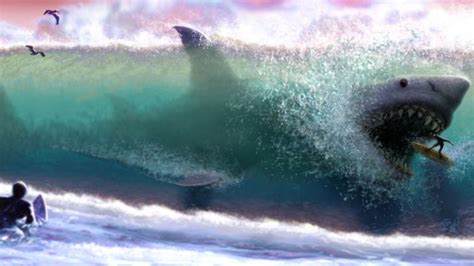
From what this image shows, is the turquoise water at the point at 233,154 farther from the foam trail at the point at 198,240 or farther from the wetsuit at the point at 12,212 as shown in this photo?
the wetsuit at the point at 12,212

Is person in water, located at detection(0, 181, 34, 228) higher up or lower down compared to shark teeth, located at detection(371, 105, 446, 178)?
lower down

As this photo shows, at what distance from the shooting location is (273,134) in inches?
125

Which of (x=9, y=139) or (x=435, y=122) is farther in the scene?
(x=9, y=139)

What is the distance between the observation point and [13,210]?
309 cm

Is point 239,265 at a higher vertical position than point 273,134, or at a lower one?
lower

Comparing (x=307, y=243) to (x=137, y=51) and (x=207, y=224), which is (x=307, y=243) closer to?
(x=207, y=224)

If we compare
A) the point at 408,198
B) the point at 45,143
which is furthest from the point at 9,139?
the point at 408,198

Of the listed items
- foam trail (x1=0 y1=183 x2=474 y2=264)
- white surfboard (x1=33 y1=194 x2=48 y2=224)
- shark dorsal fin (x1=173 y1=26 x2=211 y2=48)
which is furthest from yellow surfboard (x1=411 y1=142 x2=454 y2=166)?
white surfboard (x1=33 y1=194 x2=48 y2=224)

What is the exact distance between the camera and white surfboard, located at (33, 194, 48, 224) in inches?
123

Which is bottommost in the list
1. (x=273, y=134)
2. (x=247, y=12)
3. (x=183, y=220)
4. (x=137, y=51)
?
(x=183, y=220)

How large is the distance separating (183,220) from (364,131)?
930 millimetres

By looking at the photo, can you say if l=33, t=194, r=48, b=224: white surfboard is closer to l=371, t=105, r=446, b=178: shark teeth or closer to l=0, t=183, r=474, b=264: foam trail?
l=0, t=183, r=474, b=264: foam trail

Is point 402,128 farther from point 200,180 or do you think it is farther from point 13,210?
point 13,210

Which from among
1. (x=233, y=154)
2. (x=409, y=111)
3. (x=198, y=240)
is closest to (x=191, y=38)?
(x=233, y=154)
